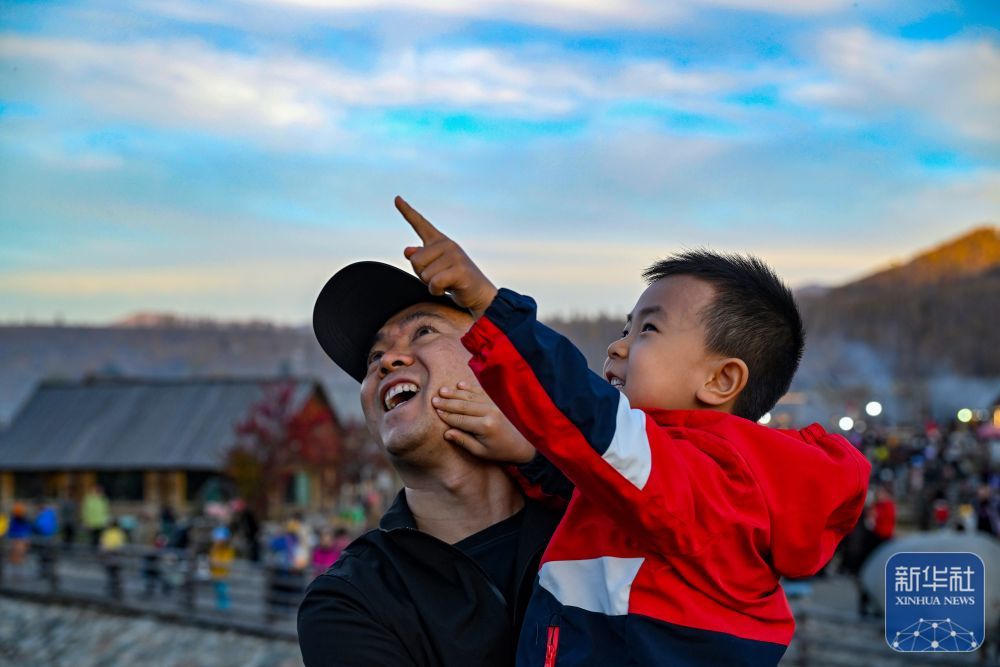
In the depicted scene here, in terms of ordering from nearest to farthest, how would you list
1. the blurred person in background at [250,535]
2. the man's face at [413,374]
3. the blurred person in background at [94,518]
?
the man's face at [413,374], the blurred person in background at [250,535], the blurred person in background at [94,518]

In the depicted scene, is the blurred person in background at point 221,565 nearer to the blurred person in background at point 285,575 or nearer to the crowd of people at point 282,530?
the crowd of people at point 282,530

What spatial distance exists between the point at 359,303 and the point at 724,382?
118cm

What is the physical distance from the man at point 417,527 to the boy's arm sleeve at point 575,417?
0.84 meters

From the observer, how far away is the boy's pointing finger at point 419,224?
5.89ft

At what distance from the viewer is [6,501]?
38.4 m

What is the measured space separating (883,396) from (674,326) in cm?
6807

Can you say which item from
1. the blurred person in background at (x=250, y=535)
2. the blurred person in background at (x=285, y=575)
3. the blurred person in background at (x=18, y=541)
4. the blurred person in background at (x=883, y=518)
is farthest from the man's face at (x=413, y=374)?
the blurred person in background at (x=18, y=541)

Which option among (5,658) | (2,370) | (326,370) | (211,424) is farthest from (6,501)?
(2,370)

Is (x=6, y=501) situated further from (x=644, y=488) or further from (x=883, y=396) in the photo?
(x=883, y=396)

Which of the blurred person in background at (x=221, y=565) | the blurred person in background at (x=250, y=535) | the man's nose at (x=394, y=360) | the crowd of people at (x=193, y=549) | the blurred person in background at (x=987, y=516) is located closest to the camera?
the man's nose at (x=394, y=360)

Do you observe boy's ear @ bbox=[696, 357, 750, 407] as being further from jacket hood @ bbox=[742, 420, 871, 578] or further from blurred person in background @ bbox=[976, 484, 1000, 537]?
blurred person in background @ bbox=[976, 484, 1000, 537]

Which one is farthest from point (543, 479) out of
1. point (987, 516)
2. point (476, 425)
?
point (987, 516)

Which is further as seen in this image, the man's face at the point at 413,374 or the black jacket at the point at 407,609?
the man's face at the point at 413,374

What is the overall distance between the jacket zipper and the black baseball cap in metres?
1.09
